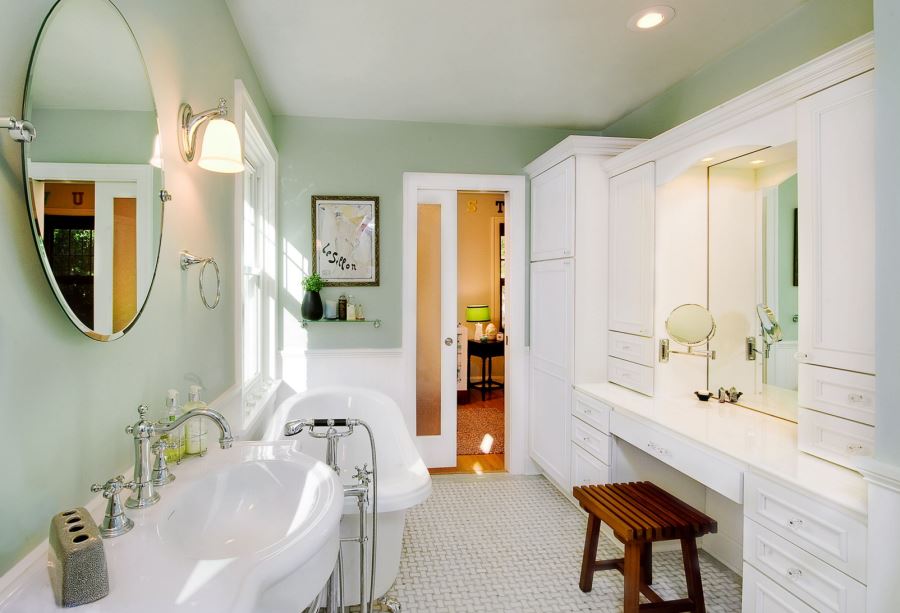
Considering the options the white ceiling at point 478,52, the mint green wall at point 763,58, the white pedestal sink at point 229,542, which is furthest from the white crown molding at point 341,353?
the mint green wall at point 763,58

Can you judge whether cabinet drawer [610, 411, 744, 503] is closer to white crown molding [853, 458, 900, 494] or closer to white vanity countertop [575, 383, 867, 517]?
white vanity countertop [575, 383, 867, 517]

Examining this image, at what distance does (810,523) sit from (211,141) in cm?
213

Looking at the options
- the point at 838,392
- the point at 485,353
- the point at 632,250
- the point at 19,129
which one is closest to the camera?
the point at 19,129

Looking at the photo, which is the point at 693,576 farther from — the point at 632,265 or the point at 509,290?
the point at 509,290

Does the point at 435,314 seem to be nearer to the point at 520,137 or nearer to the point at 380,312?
the point at 380,312

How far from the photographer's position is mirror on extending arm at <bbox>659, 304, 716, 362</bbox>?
2414 millimetres

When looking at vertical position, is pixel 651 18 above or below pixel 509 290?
above

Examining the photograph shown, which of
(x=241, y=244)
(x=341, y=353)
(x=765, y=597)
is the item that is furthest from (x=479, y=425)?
(x=765, y=597)

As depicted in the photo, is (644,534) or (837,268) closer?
(837,268)

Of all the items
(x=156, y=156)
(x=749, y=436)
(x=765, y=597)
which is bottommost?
(x=765, y=597)

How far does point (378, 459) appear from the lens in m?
2.86

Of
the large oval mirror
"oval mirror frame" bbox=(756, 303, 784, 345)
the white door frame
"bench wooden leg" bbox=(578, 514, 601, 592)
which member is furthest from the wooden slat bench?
the large oval mirror

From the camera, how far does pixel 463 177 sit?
3525 mm

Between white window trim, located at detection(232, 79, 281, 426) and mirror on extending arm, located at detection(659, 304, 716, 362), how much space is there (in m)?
2.10
